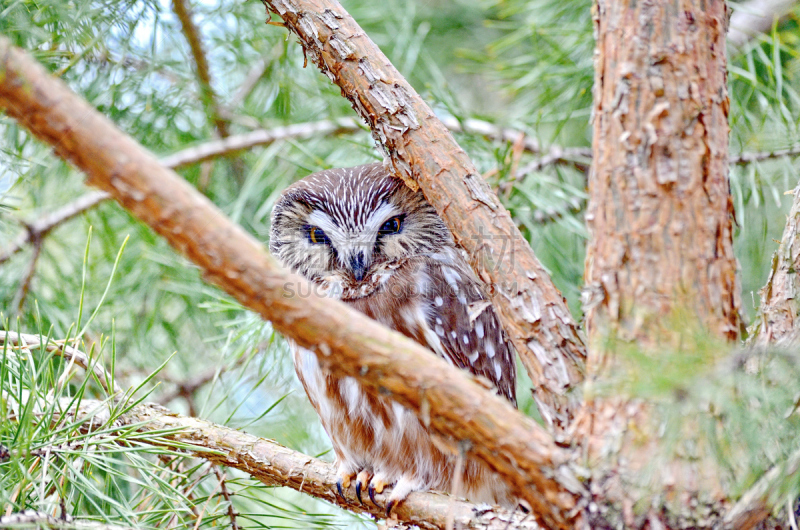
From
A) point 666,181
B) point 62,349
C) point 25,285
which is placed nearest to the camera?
point 666,181

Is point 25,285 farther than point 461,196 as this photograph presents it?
Yes

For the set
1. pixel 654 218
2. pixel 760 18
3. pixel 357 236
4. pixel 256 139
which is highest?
pixel 760 18

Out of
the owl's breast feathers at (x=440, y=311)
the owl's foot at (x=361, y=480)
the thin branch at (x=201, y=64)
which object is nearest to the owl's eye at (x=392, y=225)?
the owl's breast feathers at (x=440, y=311)

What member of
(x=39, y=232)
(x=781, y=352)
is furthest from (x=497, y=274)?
(x=39, y=232)

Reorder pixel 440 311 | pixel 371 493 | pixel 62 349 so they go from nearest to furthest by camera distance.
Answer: pixel 62 349
pixel 371 493
pixel 440 311

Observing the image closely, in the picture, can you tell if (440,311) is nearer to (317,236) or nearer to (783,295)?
(317,236)

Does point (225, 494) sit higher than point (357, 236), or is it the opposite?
point (357, 236)

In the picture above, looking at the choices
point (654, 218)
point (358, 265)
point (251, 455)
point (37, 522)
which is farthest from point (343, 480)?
point (654, 218)

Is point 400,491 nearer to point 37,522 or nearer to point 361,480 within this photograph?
point 361,480

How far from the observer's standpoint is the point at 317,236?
2.51 metres

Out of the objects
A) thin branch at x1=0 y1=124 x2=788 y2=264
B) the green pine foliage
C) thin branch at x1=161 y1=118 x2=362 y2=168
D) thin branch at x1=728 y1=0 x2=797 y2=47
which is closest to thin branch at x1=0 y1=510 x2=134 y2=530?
the green pine foliage

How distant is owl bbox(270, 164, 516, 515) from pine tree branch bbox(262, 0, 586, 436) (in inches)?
26.4

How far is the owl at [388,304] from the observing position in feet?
7.37

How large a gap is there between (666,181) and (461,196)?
49 centimetres
